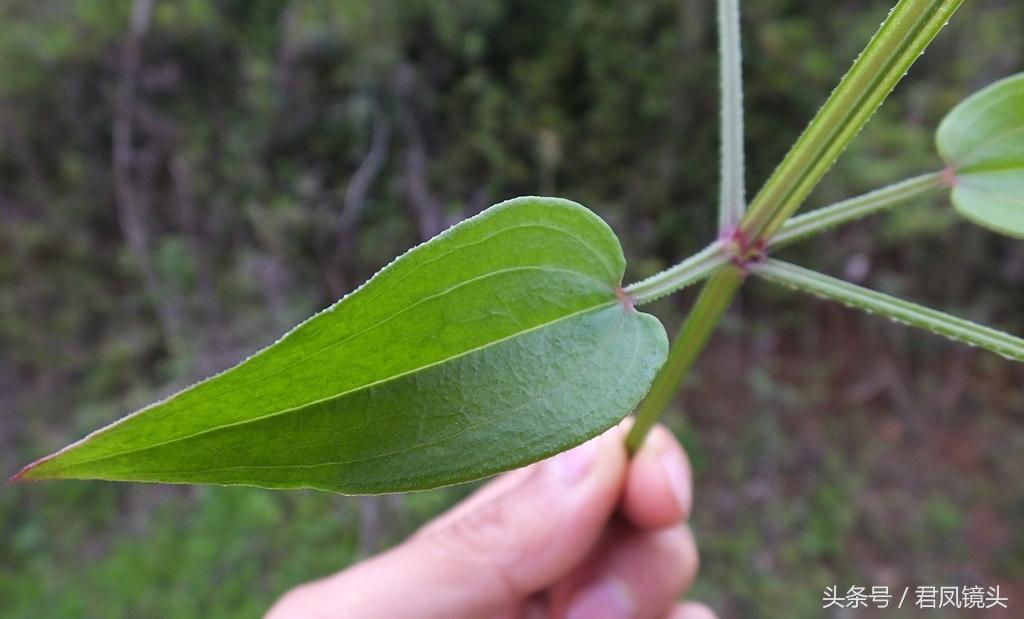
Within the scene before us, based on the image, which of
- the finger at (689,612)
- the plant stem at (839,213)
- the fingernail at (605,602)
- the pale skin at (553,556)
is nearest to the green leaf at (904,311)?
the plant stem at (839,213)

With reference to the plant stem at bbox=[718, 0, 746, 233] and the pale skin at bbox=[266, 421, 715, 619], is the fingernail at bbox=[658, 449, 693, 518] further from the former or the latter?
the plant stem at bbox=[718, 0, 746, 233]

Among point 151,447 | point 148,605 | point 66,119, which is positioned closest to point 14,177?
point 66,119

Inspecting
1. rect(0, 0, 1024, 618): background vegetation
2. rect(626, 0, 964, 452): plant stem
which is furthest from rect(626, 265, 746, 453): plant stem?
rect(0, 0, 1024, 618): background vegetation

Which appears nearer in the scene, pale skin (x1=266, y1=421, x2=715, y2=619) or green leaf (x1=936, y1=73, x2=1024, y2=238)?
green leaf (x1=936, y1=73, x2=1024, y2=238)

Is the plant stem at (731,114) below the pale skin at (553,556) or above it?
above

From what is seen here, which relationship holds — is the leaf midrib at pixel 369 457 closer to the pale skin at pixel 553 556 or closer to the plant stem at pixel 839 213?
the plant stem at pixel 839 213

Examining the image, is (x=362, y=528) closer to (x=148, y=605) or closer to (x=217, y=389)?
(x=148, y=605)

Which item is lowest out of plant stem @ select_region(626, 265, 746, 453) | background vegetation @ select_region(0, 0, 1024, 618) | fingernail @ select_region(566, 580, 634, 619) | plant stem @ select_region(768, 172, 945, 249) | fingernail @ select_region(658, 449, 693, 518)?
fingernail @ select_region(566, 580, 634, 619)
